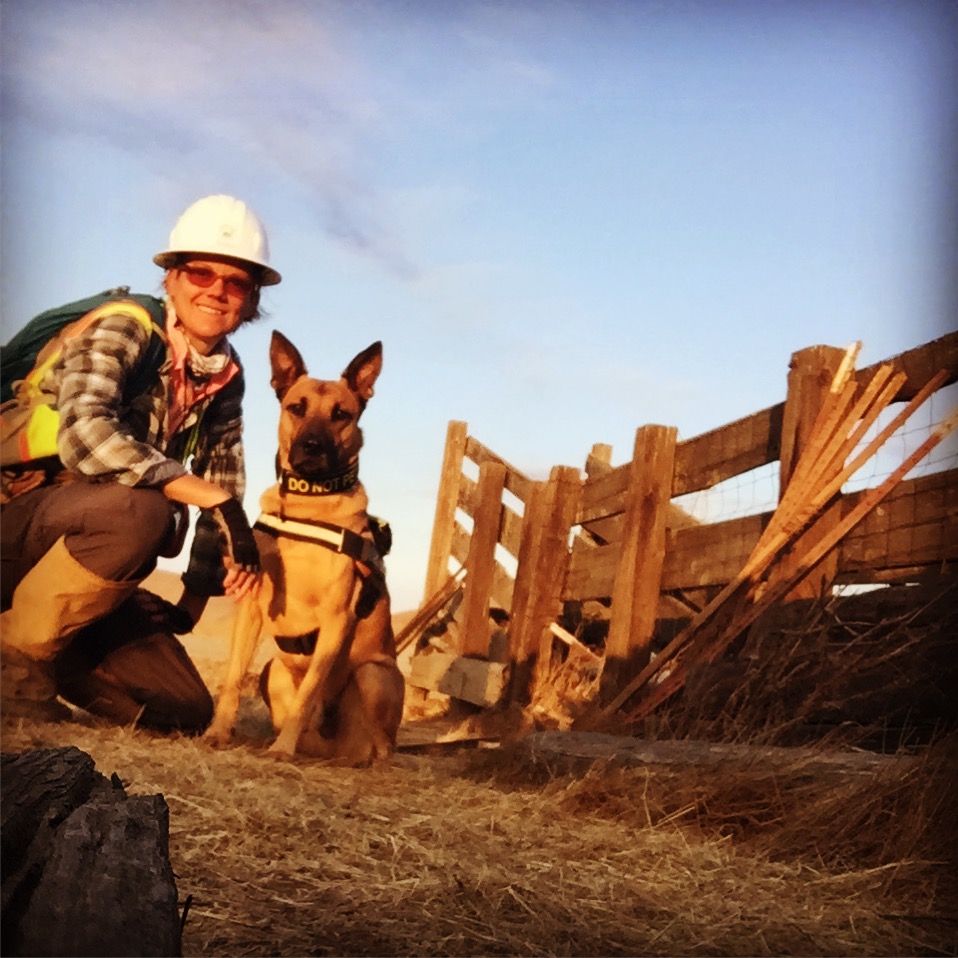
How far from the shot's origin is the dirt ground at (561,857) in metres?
2.50

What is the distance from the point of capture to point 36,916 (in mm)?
1521

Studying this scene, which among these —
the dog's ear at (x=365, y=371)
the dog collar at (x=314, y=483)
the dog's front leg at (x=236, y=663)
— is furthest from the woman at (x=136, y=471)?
the dog's ear at (x=365, y=371)

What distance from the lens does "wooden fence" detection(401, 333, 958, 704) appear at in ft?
14.8

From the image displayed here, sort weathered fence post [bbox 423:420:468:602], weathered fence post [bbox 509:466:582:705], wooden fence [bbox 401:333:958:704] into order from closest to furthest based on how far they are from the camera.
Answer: wooden fence [bbox 401:333:958:704] < weathered fence post [bbox 423:420:468:602] < weathered fence post [bbox 509:466:582:705]

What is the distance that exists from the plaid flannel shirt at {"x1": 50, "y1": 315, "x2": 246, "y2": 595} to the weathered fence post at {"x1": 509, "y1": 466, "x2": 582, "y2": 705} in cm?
230

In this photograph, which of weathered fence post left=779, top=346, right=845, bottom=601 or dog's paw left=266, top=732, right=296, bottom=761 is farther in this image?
weathered fence post left=779, top=346, right=845, bottom=601

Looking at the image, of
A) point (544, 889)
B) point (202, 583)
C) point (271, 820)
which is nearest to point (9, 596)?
point (202, 583)

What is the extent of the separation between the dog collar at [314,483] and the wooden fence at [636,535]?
0.78 meters

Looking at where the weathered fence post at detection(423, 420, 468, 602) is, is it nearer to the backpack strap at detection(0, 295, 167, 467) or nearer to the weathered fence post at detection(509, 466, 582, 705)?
the weathered fence post at detection(509, 466, 582, 705)

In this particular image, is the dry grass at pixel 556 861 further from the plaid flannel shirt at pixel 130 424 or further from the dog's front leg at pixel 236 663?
the plaid flannel shirt at pixel 130 424

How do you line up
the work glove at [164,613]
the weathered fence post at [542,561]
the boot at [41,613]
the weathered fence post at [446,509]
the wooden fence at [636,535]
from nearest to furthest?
1. the wooden fence at [636,535]
2. the boot at [41,613]
3. the work glove at [164,613]
4. the weathered fence post at [446,509]
5. the weathered fence post at [542,561]

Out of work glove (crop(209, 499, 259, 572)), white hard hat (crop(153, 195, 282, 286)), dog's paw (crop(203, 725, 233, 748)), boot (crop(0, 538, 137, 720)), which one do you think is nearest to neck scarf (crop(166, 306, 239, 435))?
white hard hat (crop(153, 195, 282, 286))

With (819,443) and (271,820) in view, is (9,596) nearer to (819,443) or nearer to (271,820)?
(271,820)

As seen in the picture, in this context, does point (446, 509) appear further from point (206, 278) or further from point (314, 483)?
point (206, 278)
